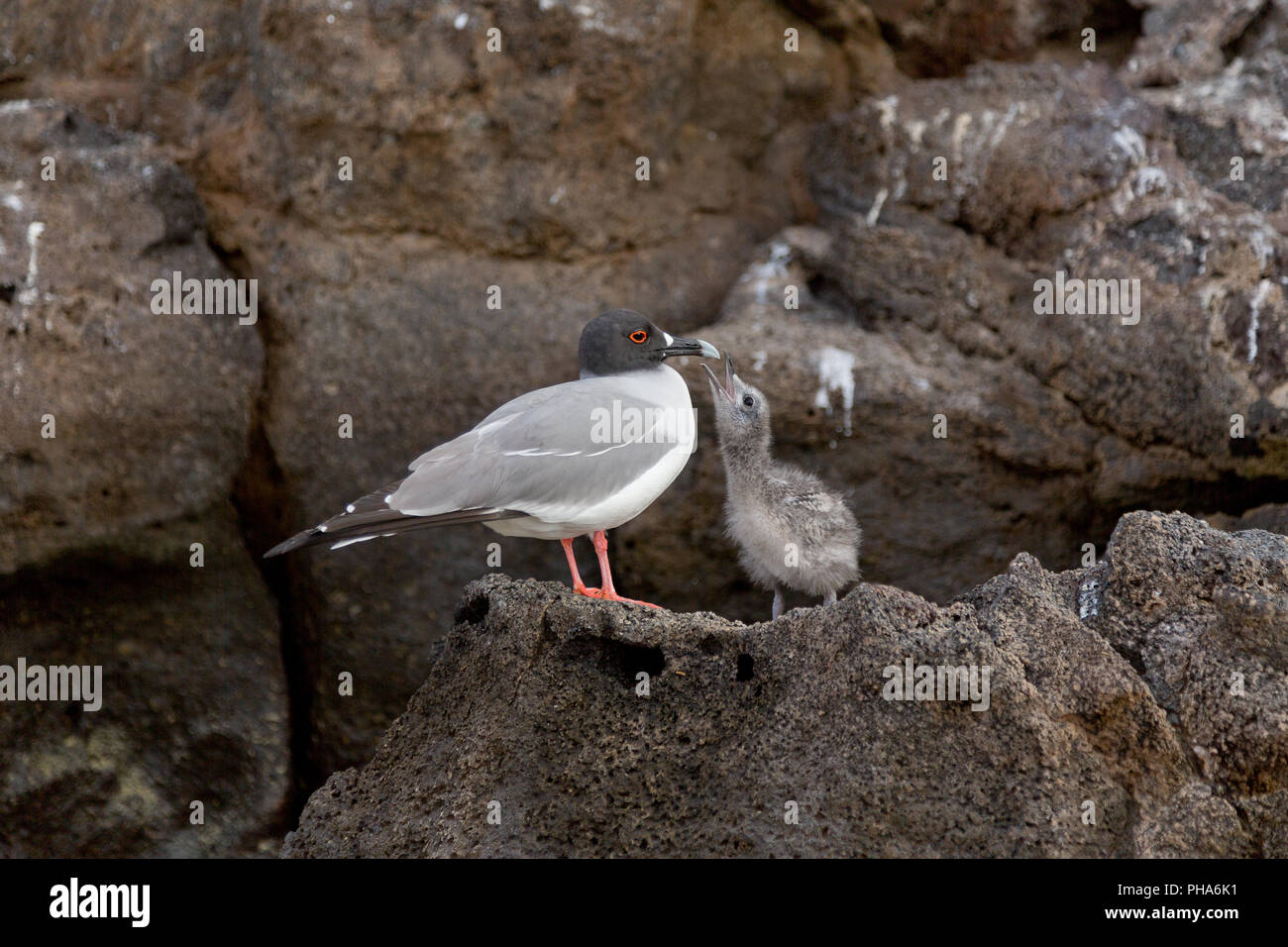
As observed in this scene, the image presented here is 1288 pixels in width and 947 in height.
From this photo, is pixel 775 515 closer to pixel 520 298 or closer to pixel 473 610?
pixel 473 610

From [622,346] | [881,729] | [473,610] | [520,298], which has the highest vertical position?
[520,298]

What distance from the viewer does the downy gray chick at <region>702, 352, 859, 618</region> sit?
19.1 feet

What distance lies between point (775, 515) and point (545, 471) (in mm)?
1130

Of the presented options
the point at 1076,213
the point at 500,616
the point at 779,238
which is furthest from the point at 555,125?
the point at 500,616

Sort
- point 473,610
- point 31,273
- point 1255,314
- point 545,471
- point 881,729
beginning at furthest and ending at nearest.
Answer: point 31,273 → point 1255,314 → point 545,471 → point 473,610 → point 881,729

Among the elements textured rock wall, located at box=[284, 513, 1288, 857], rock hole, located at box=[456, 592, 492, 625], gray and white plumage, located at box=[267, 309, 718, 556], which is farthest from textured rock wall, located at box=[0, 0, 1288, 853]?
textured rock wall, located at box=[284, 513, 1288, 857]

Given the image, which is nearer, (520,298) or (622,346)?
(622,346)

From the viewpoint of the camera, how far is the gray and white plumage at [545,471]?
5059 mm

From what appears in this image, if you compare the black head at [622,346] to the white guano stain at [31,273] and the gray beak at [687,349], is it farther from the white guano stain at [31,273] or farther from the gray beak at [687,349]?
the white guano stain at [31,273]

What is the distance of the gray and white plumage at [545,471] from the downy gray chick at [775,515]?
49cm

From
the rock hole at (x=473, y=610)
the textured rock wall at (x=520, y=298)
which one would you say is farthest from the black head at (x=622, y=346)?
the textured rock wall at (x=520, y=298)

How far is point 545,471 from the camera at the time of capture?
5199 mm

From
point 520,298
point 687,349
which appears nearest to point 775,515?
point 687,349

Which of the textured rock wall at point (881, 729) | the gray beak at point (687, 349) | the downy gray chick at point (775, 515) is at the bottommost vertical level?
the textured rock wall at point (881, 729)
